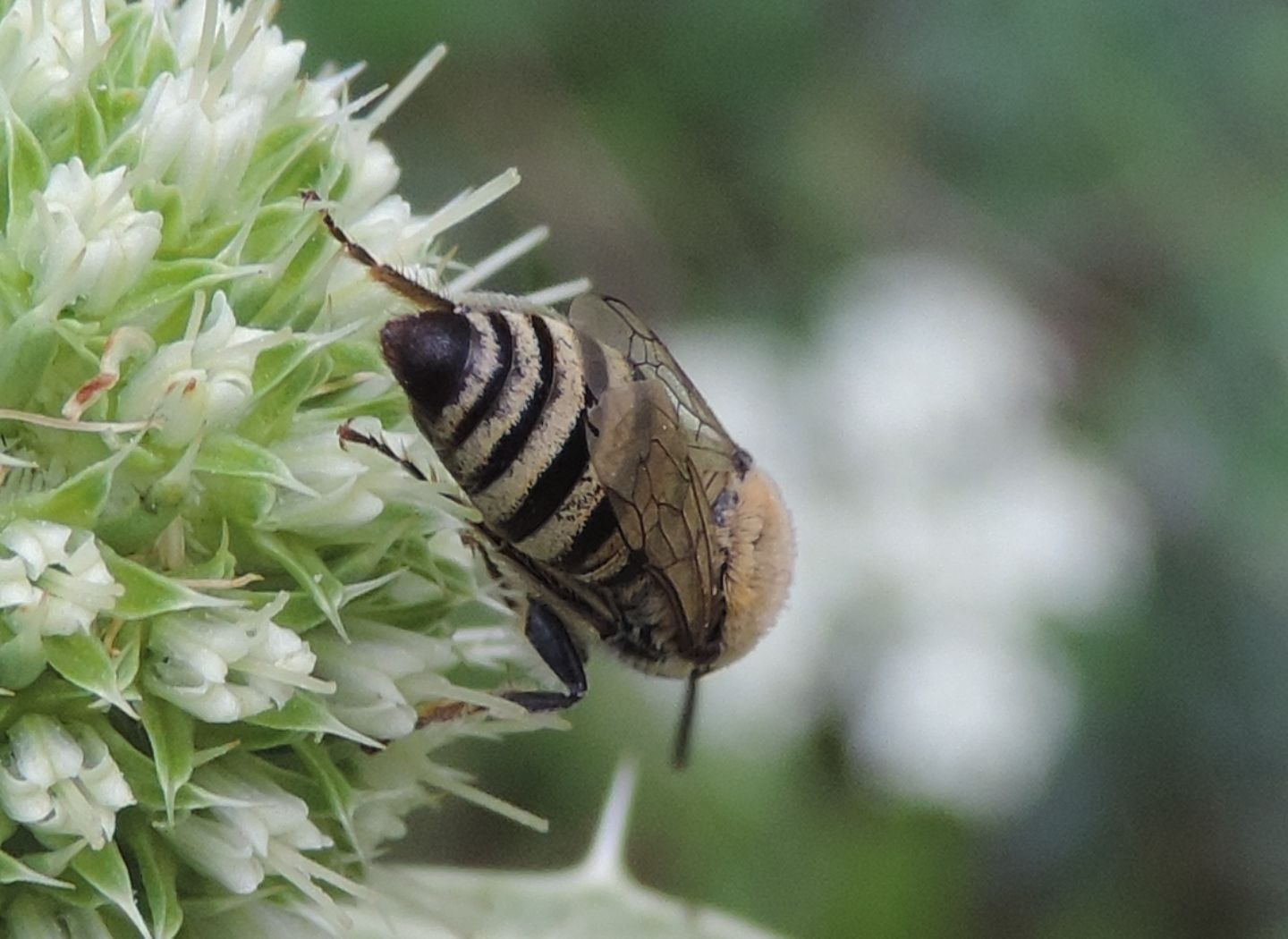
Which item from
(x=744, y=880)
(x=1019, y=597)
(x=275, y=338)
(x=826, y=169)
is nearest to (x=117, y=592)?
(x=275, y=338)

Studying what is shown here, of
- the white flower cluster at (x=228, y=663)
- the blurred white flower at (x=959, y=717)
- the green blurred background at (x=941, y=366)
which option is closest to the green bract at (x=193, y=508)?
the white flower cluster at (x=228, y=663)

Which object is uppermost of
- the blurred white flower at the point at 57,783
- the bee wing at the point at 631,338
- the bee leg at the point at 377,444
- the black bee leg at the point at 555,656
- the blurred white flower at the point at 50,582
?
the bee wing at the point at 631,338

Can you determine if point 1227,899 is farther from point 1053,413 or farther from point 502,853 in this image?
point 502,853

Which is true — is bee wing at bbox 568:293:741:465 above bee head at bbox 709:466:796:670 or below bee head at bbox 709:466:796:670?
above

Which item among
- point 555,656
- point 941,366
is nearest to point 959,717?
point 941,366

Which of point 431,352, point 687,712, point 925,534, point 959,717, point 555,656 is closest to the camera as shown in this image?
point 431,352

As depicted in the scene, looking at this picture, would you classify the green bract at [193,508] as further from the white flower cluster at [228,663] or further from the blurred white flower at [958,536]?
the blurred white flower at [958,536]

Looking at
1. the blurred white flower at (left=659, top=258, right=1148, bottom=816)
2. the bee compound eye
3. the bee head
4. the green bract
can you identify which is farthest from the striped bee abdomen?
the blurred white flower at (left=659, top=258, right=1148, bottom=816)

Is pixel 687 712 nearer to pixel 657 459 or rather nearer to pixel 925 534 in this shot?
pixel 657 459

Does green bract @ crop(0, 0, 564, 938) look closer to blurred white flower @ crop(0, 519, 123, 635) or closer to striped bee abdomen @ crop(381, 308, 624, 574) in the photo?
blurred white flower @ crop(0, 519, 123, 635)
